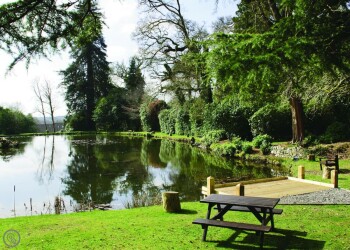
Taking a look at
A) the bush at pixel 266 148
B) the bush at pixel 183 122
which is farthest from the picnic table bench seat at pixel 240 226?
the bush at pixel 183 122

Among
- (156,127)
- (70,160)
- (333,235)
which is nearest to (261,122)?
(70,160)

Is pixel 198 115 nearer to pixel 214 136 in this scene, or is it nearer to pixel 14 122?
pixel 214 136

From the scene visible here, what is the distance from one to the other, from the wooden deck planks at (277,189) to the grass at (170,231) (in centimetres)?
135

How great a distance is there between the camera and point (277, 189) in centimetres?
998

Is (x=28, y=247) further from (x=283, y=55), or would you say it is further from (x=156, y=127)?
(x=156, y=127)

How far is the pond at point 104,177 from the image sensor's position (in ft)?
37.6

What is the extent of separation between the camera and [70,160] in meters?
21.8

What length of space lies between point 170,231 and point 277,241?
6.28 feet

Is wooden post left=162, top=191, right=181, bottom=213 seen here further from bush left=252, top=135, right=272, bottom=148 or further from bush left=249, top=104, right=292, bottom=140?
bush left=249, top=104, right=292, bottom=140

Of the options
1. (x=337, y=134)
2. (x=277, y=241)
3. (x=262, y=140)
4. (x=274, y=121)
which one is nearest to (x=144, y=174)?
(x=262, y=140)

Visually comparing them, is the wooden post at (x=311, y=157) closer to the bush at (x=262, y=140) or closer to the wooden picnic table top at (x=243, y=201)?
the bush at (x=262, y=140)

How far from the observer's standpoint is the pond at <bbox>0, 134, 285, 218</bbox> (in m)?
11.5

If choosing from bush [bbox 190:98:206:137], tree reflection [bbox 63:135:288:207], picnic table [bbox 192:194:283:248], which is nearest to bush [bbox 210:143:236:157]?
tree reflection [bbox 63:135:288:207]

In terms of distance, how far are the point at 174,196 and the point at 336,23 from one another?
503 cm
